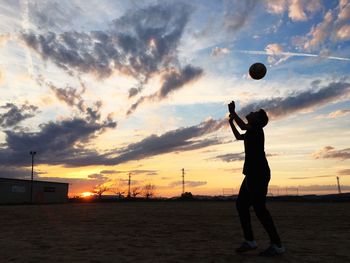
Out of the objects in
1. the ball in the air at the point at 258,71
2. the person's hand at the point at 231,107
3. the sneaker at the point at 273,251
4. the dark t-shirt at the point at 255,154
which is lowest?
the sneaker at the point at 273,251

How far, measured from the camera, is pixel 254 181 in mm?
5363

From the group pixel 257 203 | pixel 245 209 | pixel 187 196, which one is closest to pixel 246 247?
pixel 245 209

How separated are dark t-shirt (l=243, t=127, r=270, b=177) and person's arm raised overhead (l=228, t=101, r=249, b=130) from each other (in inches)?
3.5

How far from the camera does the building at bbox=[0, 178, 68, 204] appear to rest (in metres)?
62.9

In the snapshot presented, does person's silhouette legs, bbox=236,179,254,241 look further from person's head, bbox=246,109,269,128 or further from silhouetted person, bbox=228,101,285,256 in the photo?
person's head, bbox=246,109,269,128

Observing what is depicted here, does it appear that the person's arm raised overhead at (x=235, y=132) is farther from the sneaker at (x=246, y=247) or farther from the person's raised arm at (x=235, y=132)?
the sneaker at (x=246, y=247)

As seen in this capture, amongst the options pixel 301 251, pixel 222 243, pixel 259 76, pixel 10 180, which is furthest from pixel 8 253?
pixel 10 180

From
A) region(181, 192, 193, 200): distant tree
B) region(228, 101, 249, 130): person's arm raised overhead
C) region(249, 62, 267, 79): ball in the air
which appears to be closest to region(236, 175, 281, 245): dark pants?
region(228, 101, 249, 130): person's arm raised overhead

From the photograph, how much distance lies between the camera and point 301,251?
5.61 m

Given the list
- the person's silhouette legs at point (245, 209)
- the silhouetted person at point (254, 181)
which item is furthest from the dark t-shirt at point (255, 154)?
the person's silhouette legs at point (245, 209)

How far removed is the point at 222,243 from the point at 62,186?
254 feet

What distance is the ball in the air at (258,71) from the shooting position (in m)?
7.29

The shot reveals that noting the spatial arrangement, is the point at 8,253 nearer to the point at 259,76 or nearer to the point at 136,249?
the point at 136,249

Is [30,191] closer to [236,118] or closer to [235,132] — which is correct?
[235,132]
